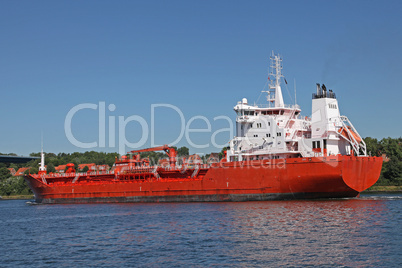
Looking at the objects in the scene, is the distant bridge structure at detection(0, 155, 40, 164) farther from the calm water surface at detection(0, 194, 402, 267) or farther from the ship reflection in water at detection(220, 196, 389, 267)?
the ship reflection in water at detection(220, 196, 389, 267)

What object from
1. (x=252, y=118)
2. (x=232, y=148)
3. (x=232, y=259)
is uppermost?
(x=252, y=118)

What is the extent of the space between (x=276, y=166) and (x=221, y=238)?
13.6 metres

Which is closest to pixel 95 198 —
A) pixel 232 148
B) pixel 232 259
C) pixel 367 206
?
pixel 232 148

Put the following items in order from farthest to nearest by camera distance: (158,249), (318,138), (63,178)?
(63,178) < (318,138) < (158,249)

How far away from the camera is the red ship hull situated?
1256 inches

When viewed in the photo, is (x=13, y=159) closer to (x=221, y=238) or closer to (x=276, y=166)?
(x=276, y=166)

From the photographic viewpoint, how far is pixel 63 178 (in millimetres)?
49719

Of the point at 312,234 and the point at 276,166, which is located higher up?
the point at 276,166

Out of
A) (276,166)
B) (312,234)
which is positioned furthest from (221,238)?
(276,166)

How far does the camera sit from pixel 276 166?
3353 cm

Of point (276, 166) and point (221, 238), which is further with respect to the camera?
point (276, 166)

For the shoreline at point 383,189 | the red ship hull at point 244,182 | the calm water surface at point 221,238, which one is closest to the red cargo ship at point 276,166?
the red ship hull at point 244,182

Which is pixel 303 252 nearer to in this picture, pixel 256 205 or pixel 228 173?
pixel 256 205

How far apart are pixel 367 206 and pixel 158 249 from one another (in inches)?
648
